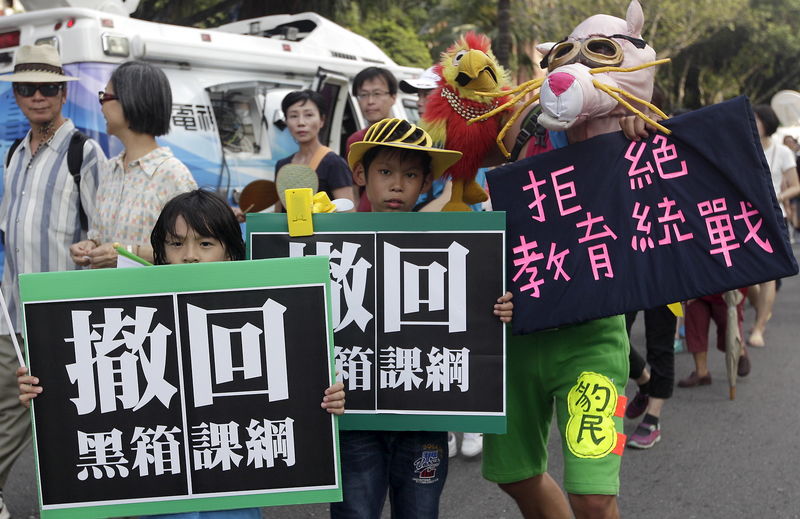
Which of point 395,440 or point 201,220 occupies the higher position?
point 201,220

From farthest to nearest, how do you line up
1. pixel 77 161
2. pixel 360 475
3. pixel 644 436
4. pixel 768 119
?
pixel 768 119
pixel 644 436
pixel 77 161
pixel 360 475

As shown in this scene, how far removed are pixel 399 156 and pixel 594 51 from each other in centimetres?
68

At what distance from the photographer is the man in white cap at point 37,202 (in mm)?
3766

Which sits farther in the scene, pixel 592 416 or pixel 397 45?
pixel 397 45

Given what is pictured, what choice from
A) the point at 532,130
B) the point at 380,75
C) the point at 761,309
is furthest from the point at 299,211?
the point at 761,309

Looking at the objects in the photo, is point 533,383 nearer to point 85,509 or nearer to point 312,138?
point 85,509

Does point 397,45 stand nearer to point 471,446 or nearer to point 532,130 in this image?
point 471,446

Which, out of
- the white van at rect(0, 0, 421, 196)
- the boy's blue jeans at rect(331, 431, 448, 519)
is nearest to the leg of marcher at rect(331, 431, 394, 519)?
the boy's blue jeans at rect(331, 431, 448, 519)

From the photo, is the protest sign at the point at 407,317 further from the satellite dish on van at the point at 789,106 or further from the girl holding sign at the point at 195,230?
the satellite dish on van at the point at 789,106

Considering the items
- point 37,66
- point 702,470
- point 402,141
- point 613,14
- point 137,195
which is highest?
point 613,14

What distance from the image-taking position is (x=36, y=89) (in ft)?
12.9

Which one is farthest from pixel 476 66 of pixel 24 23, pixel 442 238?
pixel 24 23

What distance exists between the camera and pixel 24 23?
603 cm

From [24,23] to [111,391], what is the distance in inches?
178
